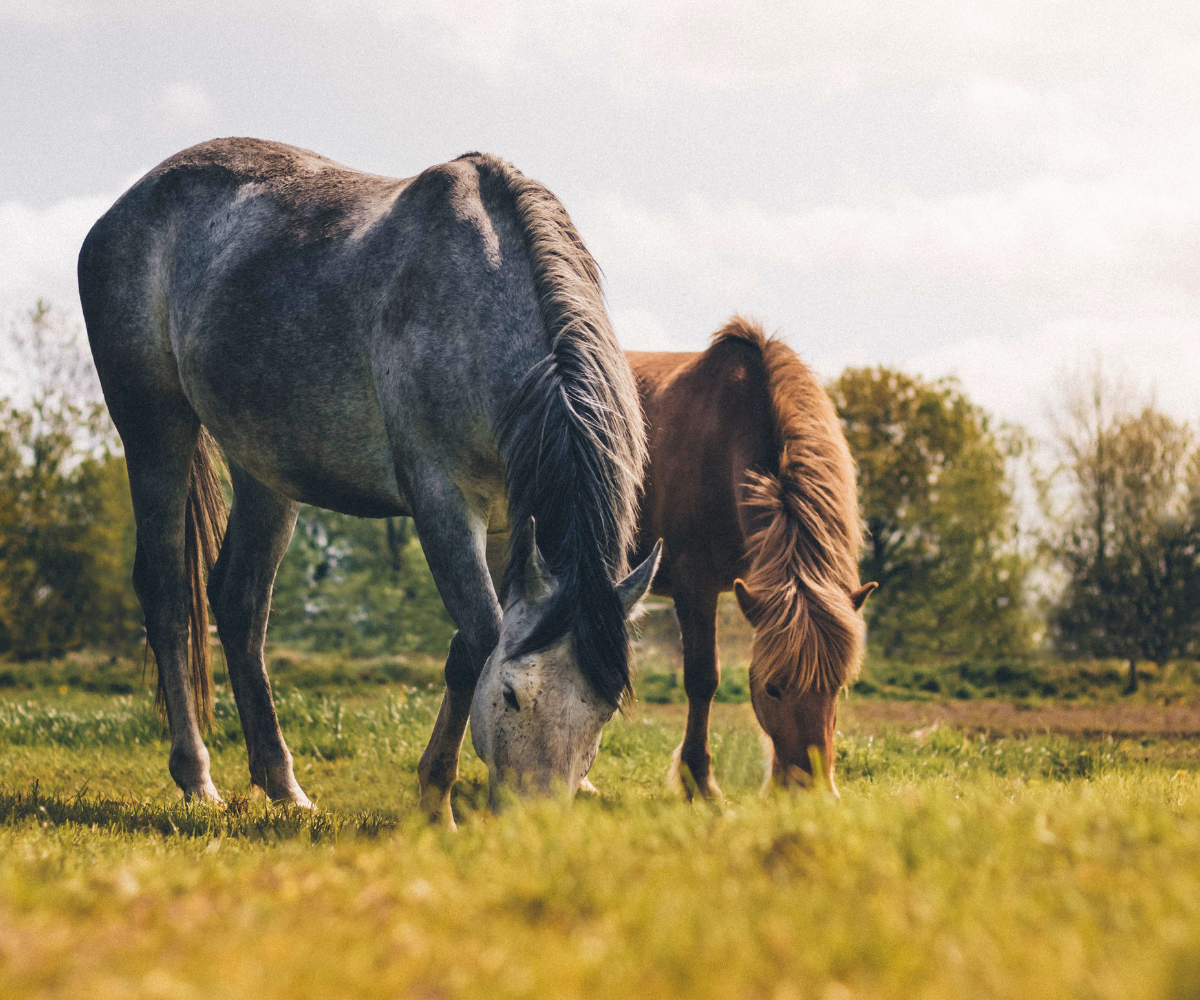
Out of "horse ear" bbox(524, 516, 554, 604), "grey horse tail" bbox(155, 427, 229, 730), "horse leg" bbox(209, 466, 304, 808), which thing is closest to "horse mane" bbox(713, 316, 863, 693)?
"horse ear" bbox(524, 516, 554, 604)

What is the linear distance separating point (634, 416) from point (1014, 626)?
2422 centimetres

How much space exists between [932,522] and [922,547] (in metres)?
0.75

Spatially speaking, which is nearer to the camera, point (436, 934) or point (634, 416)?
point (436, 934)

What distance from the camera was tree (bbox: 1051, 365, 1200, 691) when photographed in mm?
21031

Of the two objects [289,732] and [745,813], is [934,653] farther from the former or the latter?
[745,813]

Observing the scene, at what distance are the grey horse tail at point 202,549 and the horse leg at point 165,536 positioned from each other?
72 millimetres

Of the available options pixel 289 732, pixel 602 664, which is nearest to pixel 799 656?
pixel 602 664

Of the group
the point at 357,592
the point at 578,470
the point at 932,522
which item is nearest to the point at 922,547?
the point at 932,522

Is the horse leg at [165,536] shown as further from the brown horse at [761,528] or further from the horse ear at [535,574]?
the horse ear at [535,574]

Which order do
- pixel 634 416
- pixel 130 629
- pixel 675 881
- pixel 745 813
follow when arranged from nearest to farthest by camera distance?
pixel 675 881
pixel 745 813
pixel 634 416
pixel 130 629

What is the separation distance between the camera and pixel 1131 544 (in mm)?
21781

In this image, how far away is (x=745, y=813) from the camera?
8.99 ft

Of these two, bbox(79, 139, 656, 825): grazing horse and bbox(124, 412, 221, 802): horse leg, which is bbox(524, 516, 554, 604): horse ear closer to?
bbox(79, 139, 656, 825): grazing horse

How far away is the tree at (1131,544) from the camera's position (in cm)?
2103
